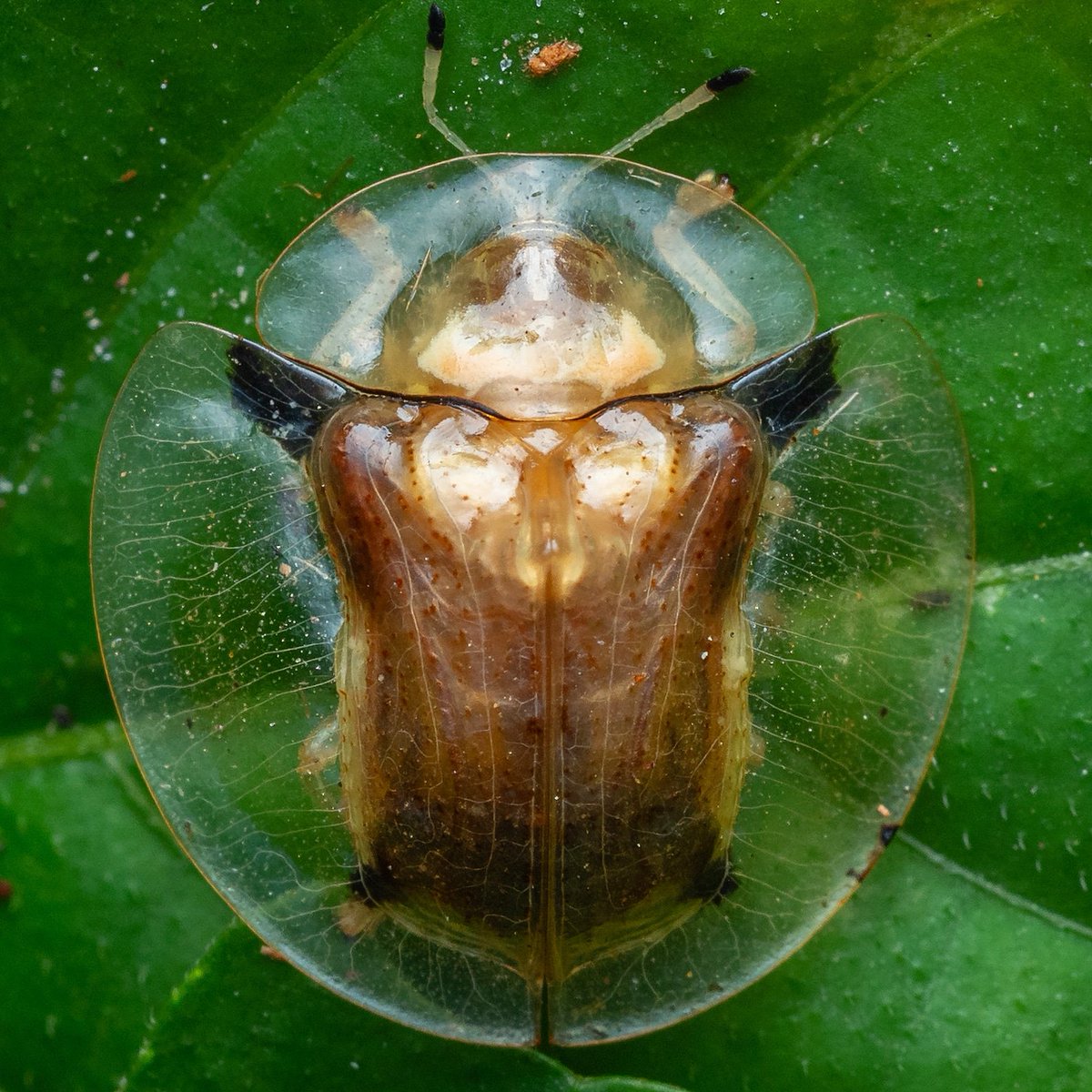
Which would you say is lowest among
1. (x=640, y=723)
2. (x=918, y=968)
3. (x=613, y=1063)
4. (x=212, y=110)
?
(x=613, y=1063)

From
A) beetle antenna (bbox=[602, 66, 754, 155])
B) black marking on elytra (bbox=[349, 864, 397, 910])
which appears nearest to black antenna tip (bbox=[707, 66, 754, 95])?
beetle antenna (bbox=[602, 66, 754, 155])

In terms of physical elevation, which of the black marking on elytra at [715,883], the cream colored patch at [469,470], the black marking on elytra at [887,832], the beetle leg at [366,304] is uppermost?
the beetle leg at [366,304]

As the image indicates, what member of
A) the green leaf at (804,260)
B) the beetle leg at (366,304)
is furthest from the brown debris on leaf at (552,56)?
the beetle leg at (366,304)

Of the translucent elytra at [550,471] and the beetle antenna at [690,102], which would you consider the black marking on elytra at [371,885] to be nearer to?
the translucent elytra at [550,471]

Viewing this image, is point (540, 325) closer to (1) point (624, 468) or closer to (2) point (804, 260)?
(1) point (624, 468)

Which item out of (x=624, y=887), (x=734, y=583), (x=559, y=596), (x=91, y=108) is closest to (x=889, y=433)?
(x=734, y=583)

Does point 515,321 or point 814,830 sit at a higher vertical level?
point 515,321

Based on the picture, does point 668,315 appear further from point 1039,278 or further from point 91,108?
point 91,108
